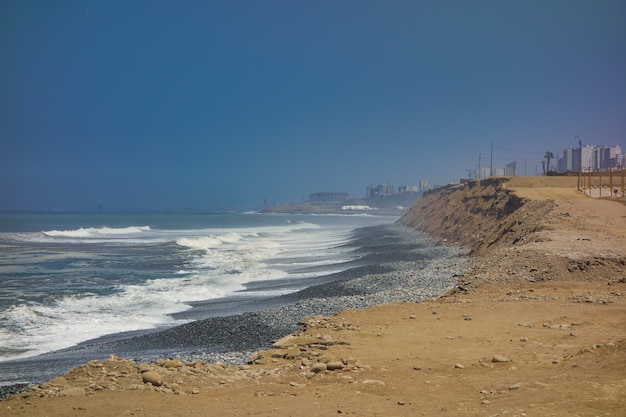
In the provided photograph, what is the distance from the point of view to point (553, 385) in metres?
8.59

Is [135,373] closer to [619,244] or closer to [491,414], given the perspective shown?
[491,414]

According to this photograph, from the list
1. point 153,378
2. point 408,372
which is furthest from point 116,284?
point 408,372

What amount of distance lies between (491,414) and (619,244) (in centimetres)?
1893

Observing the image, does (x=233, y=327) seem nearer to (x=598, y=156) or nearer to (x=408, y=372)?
(x=408, y=372)

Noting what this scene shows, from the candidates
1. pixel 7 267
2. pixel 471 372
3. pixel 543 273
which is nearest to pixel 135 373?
pixel 471 372

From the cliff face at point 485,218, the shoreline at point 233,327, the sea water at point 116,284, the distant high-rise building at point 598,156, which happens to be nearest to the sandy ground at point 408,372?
the shoreline at point 233,327

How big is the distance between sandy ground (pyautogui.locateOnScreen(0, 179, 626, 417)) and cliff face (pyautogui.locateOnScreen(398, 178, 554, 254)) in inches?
529

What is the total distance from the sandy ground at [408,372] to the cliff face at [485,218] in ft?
44.1

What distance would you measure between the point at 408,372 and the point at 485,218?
39.2 metres

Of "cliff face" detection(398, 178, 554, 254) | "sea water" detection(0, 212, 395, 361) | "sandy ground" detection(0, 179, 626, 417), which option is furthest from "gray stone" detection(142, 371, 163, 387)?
"cliff face" detection(398, 178, 554, 254)

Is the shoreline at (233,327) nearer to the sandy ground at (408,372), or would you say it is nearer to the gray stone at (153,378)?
the sandy ground at (408,372)

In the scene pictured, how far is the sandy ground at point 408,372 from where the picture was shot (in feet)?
27.3

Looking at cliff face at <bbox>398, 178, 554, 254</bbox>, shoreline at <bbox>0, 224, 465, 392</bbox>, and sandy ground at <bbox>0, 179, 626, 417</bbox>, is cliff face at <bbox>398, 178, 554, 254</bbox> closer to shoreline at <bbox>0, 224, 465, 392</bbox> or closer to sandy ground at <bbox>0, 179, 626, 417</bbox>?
shoreline at <bbox>0, 224, 465, 392</bbox>

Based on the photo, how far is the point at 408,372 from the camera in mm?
10289
